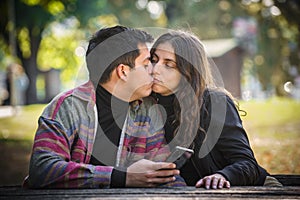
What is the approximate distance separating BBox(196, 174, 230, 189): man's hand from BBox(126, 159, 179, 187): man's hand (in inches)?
3.0

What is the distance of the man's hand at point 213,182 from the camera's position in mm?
1602

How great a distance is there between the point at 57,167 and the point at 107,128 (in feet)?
0.95

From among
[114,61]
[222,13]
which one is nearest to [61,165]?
[114,61]

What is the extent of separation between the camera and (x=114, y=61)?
6.39 feet

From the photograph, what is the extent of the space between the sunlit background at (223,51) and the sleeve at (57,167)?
0.43m

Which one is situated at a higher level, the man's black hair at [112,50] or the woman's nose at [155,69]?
the man's black hair at [112,50]

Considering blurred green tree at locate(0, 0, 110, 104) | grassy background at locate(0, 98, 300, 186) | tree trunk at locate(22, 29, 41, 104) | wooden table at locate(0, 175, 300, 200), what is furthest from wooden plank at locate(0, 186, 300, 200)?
tree trunk at locate(22, 29, 41, 104)

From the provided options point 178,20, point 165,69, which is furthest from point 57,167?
point 178,20

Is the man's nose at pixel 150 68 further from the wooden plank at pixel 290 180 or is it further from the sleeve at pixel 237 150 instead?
the wooden plank at pixel 290 180

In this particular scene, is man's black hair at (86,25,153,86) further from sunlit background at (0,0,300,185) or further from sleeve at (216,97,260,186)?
sleeve at (216,97,260,186)

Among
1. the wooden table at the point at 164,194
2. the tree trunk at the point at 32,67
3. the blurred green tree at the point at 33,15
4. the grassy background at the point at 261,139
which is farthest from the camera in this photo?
the tree trunk at the point at 32,67

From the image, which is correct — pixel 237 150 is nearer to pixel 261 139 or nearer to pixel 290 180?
pixel 290 180

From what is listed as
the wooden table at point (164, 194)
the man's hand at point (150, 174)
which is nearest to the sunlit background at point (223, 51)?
the man's hand at point (150, 174)

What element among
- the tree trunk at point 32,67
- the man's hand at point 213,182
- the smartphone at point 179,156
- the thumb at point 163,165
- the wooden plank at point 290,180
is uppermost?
the thumb at point 163,165
